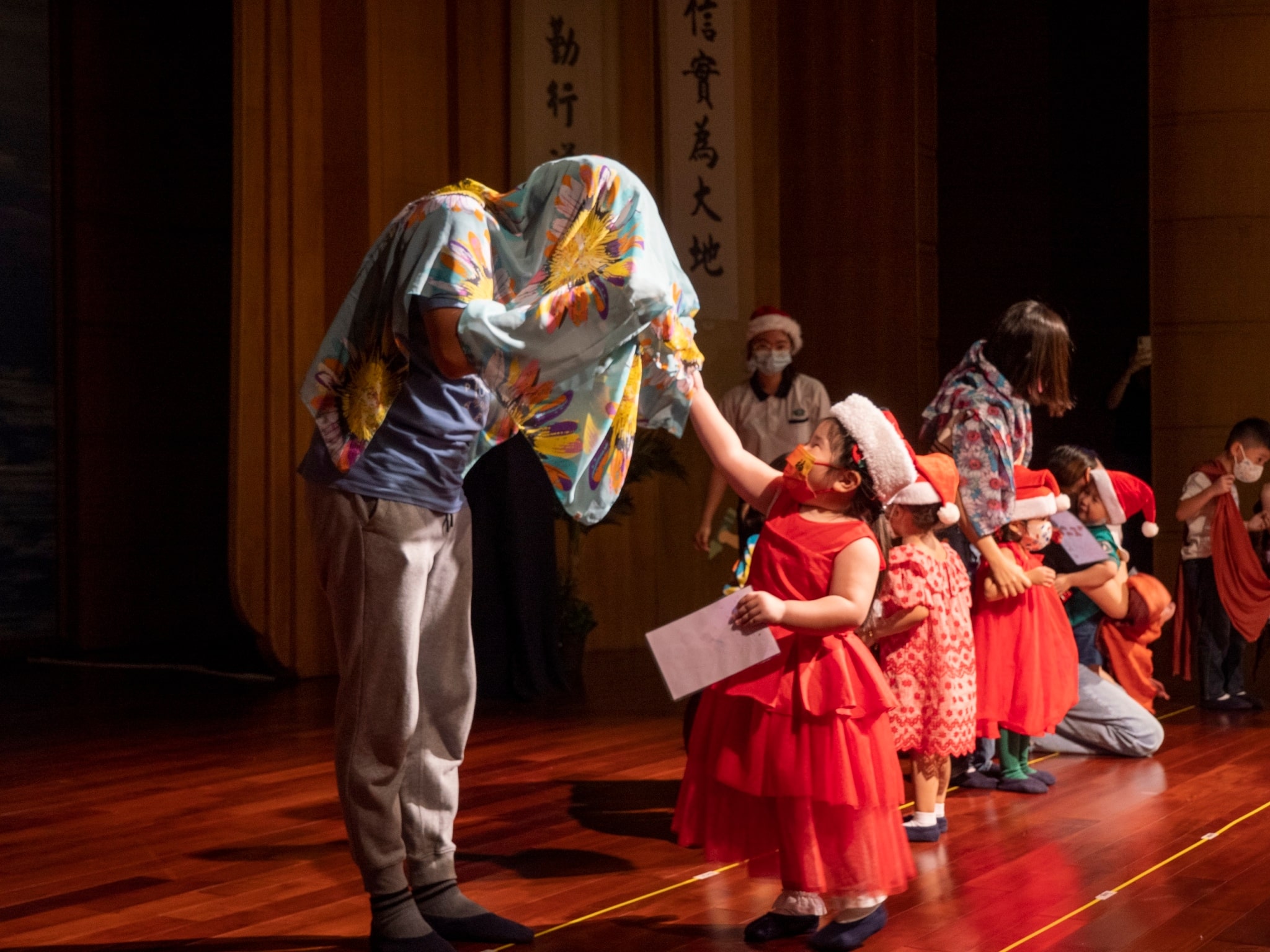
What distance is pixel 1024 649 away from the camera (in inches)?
147

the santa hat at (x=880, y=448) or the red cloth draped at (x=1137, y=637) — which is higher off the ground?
the santa hat at (x=880, y=448)

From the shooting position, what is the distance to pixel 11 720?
16.9 feet

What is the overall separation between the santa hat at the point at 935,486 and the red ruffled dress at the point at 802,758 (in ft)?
2.61

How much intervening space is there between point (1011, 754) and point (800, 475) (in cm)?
168

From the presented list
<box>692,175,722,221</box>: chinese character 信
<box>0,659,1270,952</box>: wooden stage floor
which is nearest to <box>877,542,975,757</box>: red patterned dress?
<box>0,659,1270,952</box>: wooden stage floor

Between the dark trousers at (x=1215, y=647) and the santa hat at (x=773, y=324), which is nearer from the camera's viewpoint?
the dark trousers at (x=1215, y=647)

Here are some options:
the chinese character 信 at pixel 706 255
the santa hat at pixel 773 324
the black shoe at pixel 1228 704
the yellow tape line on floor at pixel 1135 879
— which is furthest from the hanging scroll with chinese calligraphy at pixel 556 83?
the yellow tape line on floor at pixel 1135 879

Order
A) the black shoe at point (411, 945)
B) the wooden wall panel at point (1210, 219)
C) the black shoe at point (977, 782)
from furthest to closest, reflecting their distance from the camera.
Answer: the wooden wall panel at point (1210, 219) < the black shoe at point (977, 782) < the black shoe at point (411, 945)

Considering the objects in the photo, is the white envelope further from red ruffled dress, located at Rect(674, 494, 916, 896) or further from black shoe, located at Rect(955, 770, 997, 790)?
black shoe, located at Rect(955, 770, 997, 790)

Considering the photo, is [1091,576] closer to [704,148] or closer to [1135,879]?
[1135,879]

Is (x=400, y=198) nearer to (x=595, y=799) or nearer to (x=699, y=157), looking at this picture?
(x=699, y=157)

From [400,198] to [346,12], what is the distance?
0.77 meters

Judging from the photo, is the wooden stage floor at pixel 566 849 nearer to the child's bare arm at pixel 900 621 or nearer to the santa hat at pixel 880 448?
the child's bare arm at pixel 900 621

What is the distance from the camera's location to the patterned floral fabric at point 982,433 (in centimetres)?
357
